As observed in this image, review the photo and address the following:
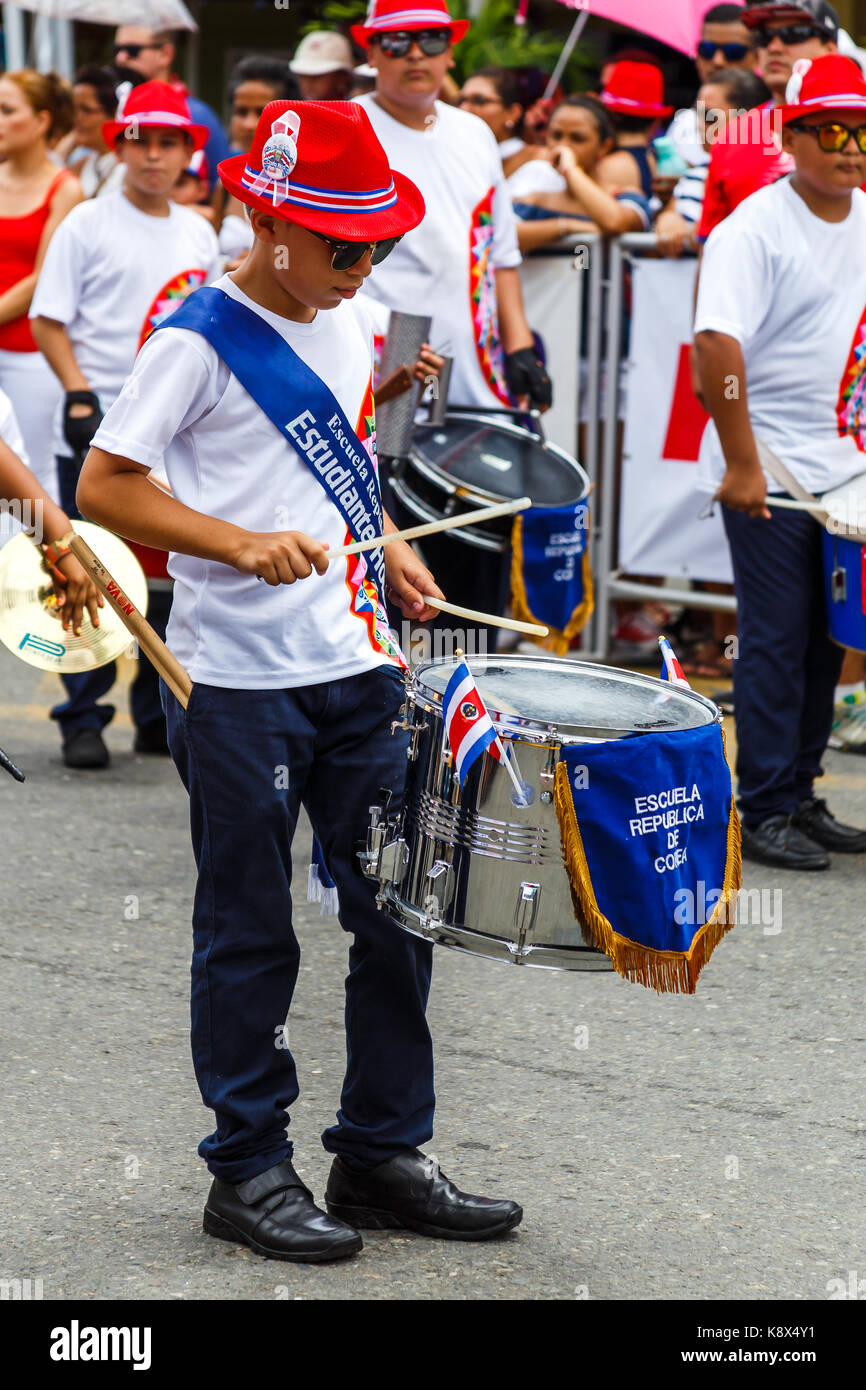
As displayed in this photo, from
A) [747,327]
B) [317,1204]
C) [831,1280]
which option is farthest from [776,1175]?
[747,327]

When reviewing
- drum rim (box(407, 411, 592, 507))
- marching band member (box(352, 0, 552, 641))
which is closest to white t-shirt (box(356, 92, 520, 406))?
marching band member (box(352, 0, 552, 641))

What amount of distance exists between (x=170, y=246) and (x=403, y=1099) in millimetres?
4071

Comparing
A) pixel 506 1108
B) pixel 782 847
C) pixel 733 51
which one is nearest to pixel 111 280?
pixel 782 847

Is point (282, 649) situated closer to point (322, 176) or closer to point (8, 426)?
point (322, 176)

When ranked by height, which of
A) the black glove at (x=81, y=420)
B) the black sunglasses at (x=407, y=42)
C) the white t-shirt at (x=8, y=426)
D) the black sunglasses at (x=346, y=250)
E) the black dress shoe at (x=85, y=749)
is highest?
the black sunglasses at (x=346, y=250)

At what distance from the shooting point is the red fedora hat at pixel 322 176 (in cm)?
291

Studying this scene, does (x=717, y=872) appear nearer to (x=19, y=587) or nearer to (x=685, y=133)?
(x=19, y=587)

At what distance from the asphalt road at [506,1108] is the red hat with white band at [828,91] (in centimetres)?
209

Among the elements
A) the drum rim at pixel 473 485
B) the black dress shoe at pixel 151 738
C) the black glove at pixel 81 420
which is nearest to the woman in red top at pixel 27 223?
the black glove at pixel 81 420

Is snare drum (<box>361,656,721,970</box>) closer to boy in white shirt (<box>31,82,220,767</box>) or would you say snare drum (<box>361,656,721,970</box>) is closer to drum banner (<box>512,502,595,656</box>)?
drum banner (<box>512,502,595,656</box>)

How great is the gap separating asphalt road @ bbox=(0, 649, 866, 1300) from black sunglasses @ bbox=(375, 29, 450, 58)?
244cm

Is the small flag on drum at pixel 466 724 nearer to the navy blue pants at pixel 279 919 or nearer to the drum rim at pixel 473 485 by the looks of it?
→ the navy blue pants at pixel 279 919

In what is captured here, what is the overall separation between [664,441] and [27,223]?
261 cm
